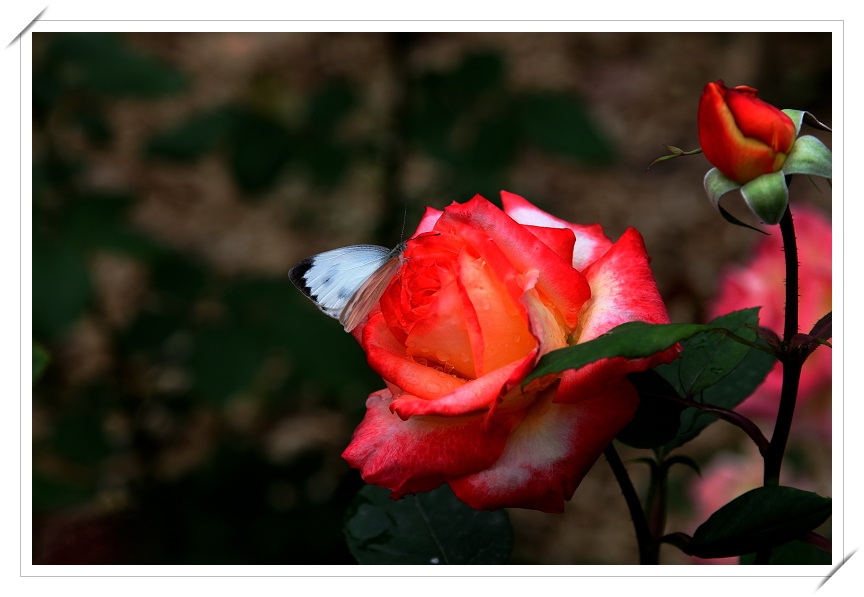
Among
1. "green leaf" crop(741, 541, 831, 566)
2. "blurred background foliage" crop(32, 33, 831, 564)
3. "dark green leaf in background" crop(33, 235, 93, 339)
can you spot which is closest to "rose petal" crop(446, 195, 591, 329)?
"green leaf" crop(741, 541, 831, 566)

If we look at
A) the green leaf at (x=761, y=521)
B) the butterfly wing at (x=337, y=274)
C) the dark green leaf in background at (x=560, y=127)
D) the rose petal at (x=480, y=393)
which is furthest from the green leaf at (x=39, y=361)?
the dark green leaf in background at (x=560, y=127)

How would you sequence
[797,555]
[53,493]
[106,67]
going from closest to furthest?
[797,555] → [53,493] → [106,67]

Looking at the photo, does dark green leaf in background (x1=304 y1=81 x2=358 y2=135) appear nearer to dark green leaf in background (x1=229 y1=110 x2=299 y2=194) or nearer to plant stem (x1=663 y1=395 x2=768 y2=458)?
dark green leaf in background (x1=229 y1=110 x2=299 y2=194)

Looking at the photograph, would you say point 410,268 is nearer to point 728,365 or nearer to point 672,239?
point 728,365

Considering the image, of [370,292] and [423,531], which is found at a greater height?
[370,292]

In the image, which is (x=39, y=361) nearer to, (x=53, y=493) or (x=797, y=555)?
(x=53, y=493)

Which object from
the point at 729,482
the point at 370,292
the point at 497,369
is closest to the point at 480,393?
the point at 497,369

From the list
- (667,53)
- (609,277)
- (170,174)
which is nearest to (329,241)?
(170,174)
